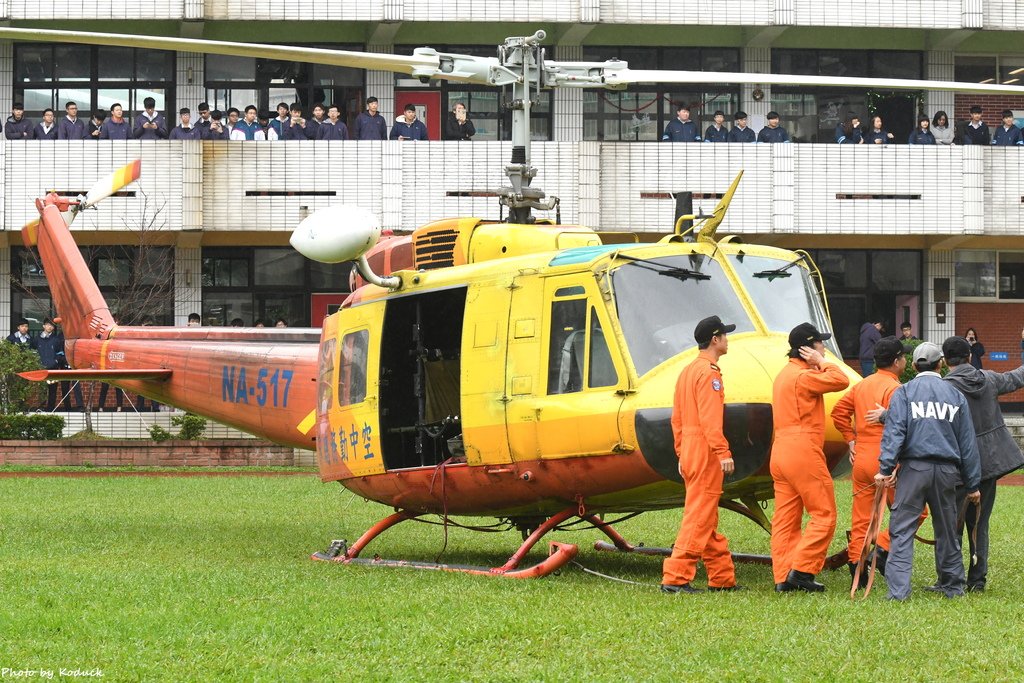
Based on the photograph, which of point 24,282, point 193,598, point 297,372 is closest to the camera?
point 193,598

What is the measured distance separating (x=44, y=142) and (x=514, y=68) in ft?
63.6

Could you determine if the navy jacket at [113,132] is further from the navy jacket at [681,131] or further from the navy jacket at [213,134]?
the navy jacket at [681,131]

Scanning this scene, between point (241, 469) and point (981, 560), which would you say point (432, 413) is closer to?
point (981, 560)

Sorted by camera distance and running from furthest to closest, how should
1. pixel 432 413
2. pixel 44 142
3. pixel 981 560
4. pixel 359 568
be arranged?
pixel 44 142, pixel 432 413, pixel 359 568, pixel 981 560

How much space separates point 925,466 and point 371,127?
21.0m

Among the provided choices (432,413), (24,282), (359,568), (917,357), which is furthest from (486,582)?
(24,282)

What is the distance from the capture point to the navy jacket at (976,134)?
3105 centimetres

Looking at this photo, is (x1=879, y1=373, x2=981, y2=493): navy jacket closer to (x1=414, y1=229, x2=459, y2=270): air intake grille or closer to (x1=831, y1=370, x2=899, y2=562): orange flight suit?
(x1=831, y1=370, x2=899, y2=562): orange flight suit

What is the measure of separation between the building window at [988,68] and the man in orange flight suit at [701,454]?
2557cm

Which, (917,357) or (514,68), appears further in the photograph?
(514,68)

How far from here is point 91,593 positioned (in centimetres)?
1074

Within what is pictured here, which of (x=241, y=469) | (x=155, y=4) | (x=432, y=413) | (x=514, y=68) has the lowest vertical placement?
(x=241, y=469)

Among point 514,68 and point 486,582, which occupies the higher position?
point 514,68

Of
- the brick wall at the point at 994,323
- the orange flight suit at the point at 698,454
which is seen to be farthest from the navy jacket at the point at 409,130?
the orange flight suit at the point at 698,454
